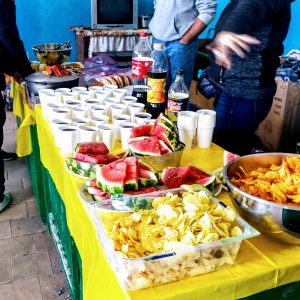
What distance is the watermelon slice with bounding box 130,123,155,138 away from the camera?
162cm

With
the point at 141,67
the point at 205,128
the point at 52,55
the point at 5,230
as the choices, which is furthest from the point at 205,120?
the point at 5,230

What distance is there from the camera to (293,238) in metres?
1.05

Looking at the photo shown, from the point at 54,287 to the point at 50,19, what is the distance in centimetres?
446

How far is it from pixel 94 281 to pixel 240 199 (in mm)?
504

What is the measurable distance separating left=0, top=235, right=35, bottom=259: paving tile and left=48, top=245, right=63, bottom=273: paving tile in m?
0.12

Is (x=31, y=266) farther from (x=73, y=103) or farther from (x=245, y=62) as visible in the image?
(x=245, y=62)

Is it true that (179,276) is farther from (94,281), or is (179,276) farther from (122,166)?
(122,166)

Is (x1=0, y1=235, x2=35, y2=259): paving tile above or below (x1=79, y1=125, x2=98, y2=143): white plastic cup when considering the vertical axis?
below

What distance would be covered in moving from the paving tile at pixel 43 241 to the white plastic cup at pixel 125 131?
1.17 metres

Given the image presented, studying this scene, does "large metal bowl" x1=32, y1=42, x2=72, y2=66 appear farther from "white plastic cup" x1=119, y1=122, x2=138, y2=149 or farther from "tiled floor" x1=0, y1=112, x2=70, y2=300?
"tiled floor" x1=0, y1=112, x2=70, y2=300

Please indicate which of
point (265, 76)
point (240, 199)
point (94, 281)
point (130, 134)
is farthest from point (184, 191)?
point (265, 76)

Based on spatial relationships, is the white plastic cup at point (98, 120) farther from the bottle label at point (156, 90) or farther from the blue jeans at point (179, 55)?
the blue jeans at point (179, 55)

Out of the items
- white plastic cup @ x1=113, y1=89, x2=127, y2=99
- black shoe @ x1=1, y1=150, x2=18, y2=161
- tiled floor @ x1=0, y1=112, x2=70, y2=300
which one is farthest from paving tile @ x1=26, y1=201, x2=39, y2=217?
white plastic cup @ x1=113, y1=89, x2=127, y2=99

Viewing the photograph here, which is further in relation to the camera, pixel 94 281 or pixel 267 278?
pixel 94 281
